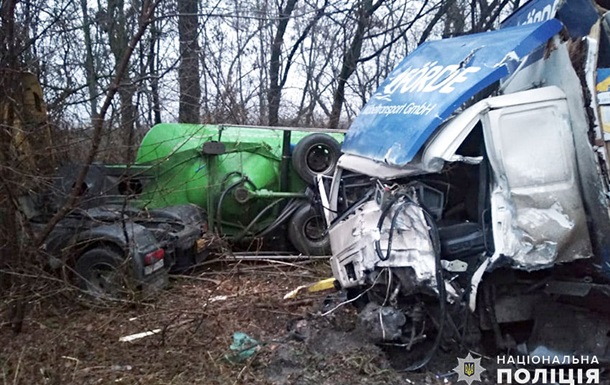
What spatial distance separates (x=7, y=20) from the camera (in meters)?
4.48

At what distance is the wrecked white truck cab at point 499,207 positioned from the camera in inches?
155

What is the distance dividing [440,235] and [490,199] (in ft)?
1.43

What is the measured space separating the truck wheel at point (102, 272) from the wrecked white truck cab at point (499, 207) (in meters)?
2.23

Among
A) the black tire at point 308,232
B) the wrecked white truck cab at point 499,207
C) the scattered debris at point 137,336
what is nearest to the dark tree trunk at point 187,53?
the black tire at point 308,232

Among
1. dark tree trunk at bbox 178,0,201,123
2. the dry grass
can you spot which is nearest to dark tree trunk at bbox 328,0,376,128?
dark tree trunk at bbox 178,0,201,123

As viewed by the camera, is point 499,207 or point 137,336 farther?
point 137,336

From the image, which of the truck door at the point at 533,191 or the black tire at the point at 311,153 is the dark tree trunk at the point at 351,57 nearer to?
the black tire at the point at 311,153

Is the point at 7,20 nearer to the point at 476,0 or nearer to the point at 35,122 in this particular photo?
the point at 35,122

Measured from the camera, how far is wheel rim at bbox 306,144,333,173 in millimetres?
7557

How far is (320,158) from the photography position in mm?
7645

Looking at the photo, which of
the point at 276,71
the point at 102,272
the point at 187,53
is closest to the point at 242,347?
the point at 102,272

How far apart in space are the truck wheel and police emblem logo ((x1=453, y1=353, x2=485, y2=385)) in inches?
118

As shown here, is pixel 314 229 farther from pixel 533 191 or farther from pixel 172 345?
pixel 533 191

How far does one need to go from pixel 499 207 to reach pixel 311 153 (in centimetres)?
386
